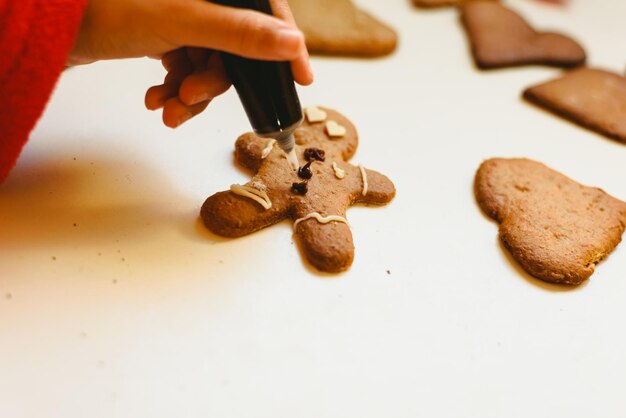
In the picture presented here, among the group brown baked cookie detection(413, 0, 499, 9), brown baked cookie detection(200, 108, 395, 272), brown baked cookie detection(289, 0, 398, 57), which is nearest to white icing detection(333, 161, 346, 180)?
brown baked cookie detection(200, 108, 395, 272)

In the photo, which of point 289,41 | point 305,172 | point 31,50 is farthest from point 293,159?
point 31,50

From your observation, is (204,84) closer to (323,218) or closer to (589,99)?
(323,218)

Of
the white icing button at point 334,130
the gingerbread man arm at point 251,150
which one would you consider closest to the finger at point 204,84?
the gingerbread man arm at point 251,150

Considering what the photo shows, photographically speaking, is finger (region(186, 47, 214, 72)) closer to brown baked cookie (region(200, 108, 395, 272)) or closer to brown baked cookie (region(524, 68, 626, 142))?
brown baked cookie (region(200, 108, 395, 272))

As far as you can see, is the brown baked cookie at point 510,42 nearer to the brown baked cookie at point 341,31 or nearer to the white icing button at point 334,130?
the brown baked cookie at point 341,31

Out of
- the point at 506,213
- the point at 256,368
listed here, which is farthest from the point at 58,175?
the point at 506,213

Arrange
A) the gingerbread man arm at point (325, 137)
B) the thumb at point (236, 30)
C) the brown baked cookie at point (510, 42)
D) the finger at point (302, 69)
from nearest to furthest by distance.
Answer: the thumb at point (236, 30), the finger at point (302, 69), the gingerbread man arm at point (325, 137), the brown baked cookie at point (510, 42)

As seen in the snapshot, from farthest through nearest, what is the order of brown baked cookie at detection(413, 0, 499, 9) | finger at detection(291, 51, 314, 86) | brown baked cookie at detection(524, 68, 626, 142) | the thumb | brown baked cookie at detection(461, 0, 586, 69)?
brown baked cookie at detection(413, 0, 499, 9), brown baked cookie at detection(461, 0, 586, 69), brown baked cookie at detection(524, 68, 626, 142), finger at detection(291, 51, 314, 86), the thumb
